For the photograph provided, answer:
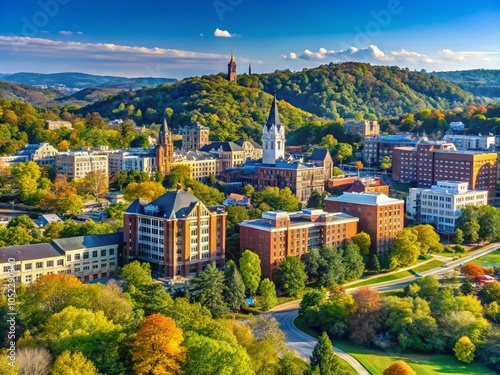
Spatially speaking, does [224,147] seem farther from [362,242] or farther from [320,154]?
[362,242]

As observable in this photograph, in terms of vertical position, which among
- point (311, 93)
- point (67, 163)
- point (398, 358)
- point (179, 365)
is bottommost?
point (398, 358)

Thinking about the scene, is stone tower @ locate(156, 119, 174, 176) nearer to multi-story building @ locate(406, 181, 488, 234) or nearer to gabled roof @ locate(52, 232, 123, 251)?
multi-story building @ locate(406, 181, 488, 234)

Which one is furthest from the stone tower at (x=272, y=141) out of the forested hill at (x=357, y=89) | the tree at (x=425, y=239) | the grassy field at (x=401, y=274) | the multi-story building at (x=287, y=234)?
the forested hill at (x=357, y=89)

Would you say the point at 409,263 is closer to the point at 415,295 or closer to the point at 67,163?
the point at 415,295

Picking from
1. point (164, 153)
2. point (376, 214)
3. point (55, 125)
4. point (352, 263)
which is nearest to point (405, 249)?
point (376, 214)

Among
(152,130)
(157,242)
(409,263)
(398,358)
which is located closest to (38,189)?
(157,242)
